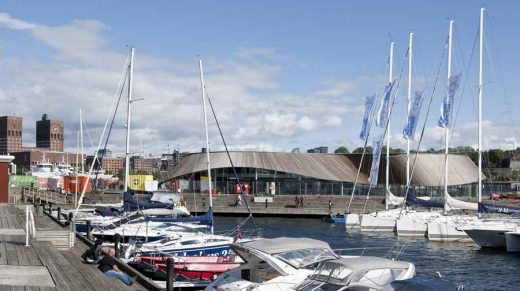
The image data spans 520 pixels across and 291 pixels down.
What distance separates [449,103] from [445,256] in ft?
54.1

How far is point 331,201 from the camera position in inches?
3209

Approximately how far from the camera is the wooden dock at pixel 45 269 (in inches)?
634

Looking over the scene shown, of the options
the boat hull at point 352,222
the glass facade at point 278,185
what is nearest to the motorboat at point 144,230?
the boat hull at point 352,222

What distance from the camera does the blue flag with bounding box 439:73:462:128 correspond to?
51906 mm

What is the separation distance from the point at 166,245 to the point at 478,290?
14510 mm

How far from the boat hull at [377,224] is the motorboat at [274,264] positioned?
113 feet

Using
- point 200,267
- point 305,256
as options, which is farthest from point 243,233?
point 305,256

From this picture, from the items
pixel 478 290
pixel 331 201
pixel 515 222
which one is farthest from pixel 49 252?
pixel 331 201

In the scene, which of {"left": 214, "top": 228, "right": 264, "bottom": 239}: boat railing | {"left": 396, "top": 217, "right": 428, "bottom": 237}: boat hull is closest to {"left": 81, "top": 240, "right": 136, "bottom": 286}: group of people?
{"left": 214, "top": 228, "right": 264, "bottom": 239}: boat railing

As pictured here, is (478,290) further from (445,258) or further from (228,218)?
(228,218)

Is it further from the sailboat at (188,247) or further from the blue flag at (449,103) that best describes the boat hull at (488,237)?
the sailboat at (188,247)

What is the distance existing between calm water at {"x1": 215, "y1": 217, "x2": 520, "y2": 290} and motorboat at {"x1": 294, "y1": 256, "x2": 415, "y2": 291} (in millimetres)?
11825

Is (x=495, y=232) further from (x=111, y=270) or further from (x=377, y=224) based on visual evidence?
(x=111, y=270)

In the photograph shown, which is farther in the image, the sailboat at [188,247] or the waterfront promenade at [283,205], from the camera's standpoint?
the waterfront promenade at [283,205]
